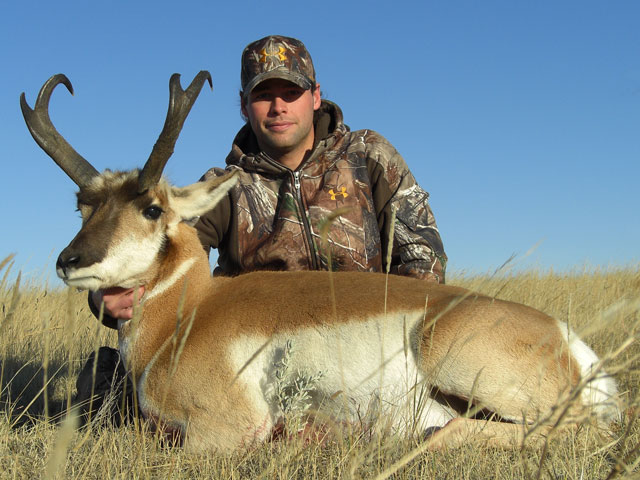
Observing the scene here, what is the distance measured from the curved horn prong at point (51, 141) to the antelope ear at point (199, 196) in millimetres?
657

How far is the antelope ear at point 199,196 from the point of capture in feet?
13.7

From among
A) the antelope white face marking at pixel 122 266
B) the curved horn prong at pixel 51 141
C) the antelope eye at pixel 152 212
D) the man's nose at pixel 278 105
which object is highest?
the man's nose at pixel 278 105

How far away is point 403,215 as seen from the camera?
559 centimetres

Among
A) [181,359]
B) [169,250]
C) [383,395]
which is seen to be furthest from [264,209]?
[383,395]

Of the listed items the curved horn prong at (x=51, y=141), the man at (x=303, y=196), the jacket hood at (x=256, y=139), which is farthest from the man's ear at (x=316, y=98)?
the curved horn prong at (x=51, y=141)

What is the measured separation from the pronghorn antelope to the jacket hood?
5.23ft

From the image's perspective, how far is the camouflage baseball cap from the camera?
17.9 feet

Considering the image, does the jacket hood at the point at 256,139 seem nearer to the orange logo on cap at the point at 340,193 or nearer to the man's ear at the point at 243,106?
the man's ear at the point at 243,106

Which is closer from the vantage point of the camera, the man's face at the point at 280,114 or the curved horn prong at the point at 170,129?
A: the curved horn prong at the point at 170,129

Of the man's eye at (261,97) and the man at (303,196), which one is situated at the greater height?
the man's eye at (261,97)

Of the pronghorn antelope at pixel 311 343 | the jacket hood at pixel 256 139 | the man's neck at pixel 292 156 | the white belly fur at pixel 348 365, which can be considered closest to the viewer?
the pronghorn antelope at pixel 311 343

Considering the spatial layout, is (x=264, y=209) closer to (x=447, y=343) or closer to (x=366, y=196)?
(x=366, y=196)

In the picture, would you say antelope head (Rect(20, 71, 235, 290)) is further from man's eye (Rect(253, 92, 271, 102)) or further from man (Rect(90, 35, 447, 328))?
man's eye (Rect(253, 92, 271, 102))

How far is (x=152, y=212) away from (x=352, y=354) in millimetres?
1660
